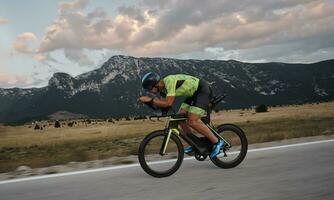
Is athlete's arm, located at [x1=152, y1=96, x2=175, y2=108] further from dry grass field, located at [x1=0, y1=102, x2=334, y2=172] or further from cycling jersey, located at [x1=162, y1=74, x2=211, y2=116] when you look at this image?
dry grass field, located at [x1=0, y1=102, x2=334, y2=172]

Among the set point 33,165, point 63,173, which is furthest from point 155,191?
point 33,165

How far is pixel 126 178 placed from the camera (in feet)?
22.0

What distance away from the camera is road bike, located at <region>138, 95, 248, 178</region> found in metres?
6.92

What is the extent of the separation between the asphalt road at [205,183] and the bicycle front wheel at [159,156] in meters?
0.14

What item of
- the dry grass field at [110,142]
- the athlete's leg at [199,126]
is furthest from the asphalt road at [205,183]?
the dry grass field at [110,142]

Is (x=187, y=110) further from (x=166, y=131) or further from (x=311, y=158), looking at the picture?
(x=311, y=158)

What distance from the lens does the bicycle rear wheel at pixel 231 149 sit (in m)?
7.32

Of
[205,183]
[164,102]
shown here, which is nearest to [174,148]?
[164,102]

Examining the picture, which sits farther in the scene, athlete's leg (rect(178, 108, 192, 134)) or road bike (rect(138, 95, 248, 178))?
athlete's leg (rect(178, 108, 192, 134))

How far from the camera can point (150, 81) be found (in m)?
6.82

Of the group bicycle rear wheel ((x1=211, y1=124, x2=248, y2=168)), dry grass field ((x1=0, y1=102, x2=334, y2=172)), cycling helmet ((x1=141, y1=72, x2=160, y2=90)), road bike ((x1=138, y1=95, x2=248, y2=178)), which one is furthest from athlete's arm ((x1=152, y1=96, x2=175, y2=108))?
dry grass field ((x1=0, y1=102, x2=334, y2=172))

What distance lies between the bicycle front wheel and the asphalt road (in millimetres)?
135

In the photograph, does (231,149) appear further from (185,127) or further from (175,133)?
(175,133)

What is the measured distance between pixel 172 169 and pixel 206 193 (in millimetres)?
1654
